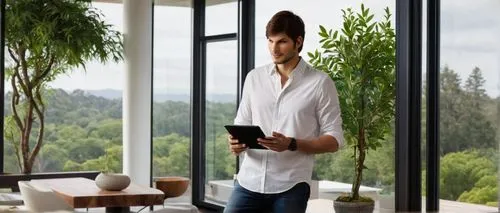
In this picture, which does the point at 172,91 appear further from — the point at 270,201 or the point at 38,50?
the point at 270,201

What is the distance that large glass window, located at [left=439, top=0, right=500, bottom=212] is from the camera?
541 cm

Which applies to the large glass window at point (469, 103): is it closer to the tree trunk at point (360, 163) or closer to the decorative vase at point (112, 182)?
the tree trunk at point (360, 163)

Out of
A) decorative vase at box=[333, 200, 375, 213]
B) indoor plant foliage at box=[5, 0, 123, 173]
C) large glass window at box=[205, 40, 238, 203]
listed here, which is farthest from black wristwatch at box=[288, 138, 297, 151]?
indoor plant foliage at box=[5, 0, 123, 173]

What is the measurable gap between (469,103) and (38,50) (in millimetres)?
4535

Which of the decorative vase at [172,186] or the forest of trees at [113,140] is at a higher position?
the forest of trees at [113,140]

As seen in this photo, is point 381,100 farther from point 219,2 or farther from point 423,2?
point 219,2

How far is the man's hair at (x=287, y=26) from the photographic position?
265 centimetres

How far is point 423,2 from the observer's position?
5898mm

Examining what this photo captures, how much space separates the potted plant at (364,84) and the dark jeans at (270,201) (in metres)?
3.19

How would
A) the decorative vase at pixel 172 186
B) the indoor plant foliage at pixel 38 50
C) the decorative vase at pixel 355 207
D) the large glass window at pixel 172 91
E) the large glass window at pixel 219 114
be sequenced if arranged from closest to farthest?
the decorative vase at pixel 355 207, the decorative vase at pixel 172 186, the indoor plant foliage at pixel 38 50, the large glass window at pixel 219 114, the large glass window at pixel 172 91

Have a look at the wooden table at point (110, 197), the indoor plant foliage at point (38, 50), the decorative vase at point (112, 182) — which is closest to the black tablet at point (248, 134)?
the wooden table at point (110, 197)

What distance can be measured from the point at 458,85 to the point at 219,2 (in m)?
3.61

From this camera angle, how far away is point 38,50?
26.9 feet

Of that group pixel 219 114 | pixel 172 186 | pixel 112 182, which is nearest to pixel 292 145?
pixel 112 182
